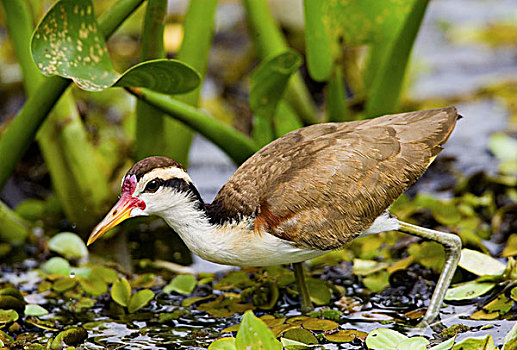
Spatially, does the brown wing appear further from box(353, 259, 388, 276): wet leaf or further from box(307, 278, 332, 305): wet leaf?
box(353, 259, 388, 276): wet leaf

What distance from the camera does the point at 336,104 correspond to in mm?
3912

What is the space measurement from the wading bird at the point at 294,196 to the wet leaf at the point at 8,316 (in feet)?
1.89

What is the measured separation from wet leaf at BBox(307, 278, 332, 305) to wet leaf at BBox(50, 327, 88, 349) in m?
0.90

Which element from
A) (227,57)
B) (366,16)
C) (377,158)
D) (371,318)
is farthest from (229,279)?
(227,57)

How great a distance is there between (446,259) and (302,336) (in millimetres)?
696

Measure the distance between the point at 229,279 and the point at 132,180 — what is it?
0.92 m

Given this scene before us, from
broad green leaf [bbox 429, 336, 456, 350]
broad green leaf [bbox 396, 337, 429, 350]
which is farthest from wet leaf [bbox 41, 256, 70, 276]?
broad green leaf [bbox 429, 336, 456, 350]

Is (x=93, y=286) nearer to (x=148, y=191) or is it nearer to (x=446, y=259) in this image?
(x=148, y=191)

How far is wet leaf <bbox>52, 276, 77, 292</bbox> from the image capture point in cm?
337

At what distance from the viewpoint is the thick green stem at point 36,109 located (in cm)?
315

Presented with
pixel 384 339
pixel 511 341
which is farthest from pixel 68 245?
pixel 511 341

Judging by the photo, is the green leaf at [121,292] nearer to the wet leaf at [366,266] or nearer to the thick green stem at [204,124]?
the thick green stem at [204,124]

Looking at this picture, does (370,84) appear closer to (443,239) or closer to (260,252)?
(443,239)

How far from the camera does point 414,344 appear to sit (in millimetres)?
2711
